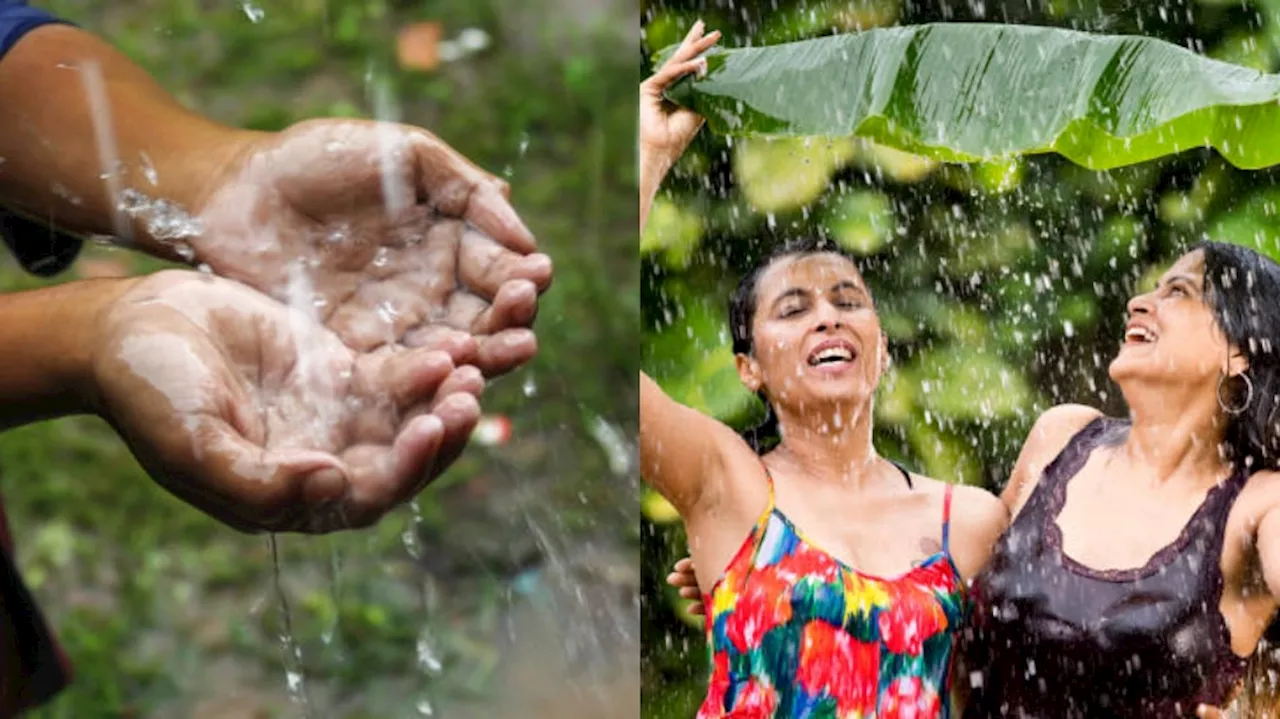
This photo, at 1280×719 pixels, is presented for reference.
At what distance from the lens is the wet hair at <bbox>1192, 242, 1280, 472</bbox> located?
8.48 ft

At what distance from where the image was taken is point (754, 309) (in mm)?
2885

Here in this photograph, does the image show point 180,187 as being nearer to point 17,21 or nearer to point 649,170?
point 17,21

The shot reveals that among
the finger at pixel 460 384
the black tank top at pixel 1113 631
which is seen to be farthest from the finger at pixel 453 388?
the black tank top at pixel 1113 631

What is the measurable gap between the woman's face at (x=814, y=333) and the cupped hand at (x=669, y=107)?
28cm

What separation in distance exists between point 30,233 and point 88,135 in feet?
0.32

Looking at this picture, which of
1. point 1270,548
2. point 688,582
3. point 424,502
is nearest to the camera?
point 424,502

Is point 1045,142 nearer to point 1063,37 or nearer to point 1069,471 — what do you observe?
point 1063,37

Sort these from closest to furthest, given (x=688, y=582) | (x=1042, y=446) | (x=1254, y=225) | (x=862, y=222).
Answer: (x=1042, y=446) < (x=688, y=582) < (x=1254, y=225) < (x=862, y=222)

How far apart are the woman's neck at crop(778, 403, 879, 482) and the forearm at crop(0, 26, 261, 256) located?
1.51 m

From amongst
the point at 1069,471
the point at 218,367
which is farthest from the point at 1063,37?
the point at 218,367

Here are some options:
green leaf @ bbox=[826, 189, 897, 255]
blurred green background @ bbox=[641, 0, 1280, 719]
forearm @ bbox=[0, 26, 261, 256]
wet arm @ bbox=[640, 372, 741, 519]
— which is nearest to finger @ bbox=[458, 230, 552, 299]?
forearm @ bbox=[0, 26, 261, 256]

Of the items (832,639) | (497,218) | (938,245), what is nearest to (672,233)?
(938,245)

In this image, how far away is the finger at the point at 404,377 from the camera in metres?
1.50

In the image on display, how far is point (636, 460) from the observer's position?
5.34 feet
